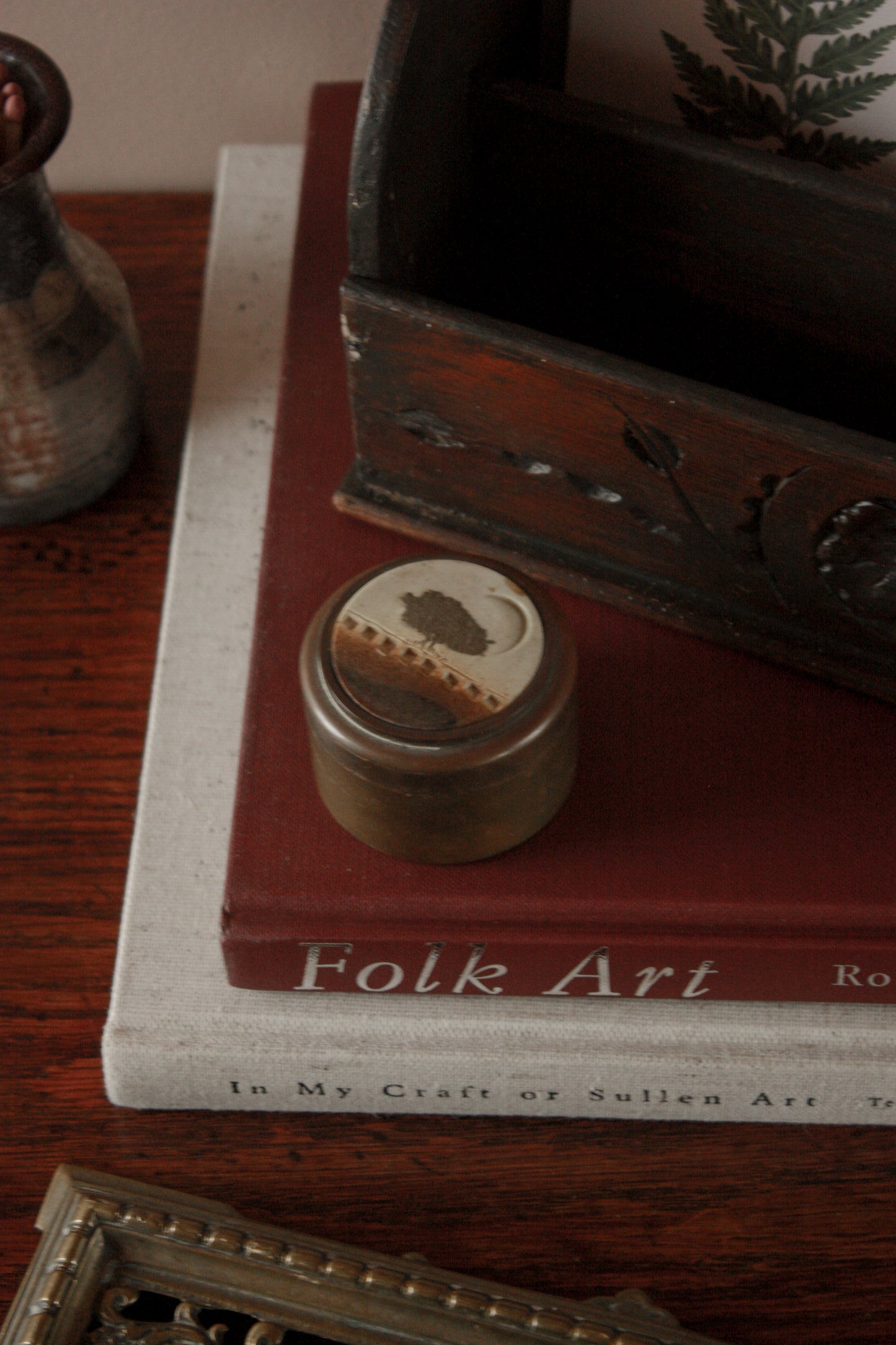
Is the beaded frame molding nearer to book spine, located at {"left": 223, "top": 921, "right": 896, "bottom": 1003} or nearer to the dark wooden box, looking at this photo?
book spine, located at {"left": 223, "top": 921, "right": 896, "bottom": 1003}

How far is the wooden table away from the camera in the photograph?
634 millimetres

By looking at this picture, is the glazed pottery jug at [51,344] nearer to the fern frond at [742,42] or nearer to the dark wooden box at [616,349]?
the dark wooden box at [616,349]

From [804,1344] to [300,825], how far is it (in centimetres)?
33

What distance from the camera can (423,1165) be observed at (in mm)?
665

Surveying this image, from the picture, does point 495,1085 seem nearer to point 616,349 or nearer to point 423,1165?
point 423,1165

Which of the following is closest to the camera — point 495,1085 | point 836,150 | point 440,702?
point 440,702

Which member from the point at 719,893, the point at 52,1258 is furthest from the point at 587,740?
the point at 52,1258

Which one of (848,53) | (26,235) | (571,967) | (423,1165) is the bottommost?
(423,1165)

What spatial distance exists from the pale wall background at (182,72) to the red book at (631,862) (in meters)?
0.37

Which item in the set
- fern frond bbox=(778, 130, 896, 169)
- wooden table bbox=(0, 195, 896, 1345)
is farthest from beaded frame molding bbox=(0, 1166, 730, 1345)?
fern frond bbox=(778, 130, 896, 169)

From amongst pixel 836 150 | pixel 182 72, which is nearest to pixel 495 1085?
pixel 836 150

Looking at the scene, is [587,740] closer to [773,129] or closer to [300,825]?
[300,825]

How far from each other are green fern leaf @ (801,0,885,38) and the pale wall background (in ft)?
0.35

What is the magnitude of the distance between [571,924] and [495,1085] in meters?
0.10
